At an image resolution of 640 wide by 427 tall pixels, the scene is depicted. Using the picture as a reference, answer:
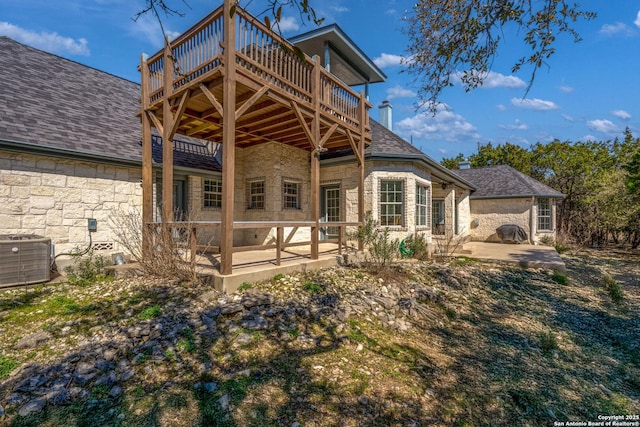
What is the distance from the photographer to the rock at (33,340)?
3355mm

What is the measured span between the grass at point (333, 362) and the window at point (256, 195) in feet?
15.7

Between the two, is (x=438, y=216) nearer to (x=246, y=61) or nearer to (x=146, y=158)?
(x=246, y=61)

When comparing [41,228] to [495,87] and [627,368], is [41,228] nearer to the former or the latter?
[495,87]

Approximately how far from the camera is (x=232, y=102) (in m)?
4.96

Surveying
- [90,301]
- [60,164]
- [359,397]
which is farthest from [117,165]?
[359,397]

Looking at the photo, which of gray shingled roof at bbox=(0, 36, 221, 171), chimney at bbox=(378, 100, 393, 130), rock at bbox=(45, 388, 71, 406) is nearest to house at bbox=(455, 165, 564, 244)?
chimney at bbox=(378, 100, 393, 130)

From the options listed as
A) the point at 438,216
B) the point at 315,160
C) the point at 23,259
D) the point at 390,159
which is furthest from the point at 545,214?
the point at 23,259

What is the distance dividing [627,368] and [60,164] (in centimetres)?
1057

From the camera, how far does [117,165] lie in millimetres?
7324

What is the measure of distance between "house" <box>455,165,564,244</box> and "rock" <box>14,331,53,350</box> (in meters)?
18.2

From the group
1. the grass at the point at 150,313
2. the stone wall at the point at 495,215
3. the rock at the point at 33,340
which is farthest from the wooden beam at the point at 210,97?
the stone wall at the point at 495,215

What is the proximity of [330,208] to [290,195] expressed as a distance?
1580 mm

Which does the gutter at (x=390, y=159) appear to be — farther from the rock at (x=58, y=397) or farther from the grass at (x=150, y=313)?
the rock at (x=58, y=397)

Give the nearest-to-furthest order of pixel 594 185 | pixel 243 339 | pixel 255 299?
pixel 243 339
pixel 255 299
pixel 594 185
